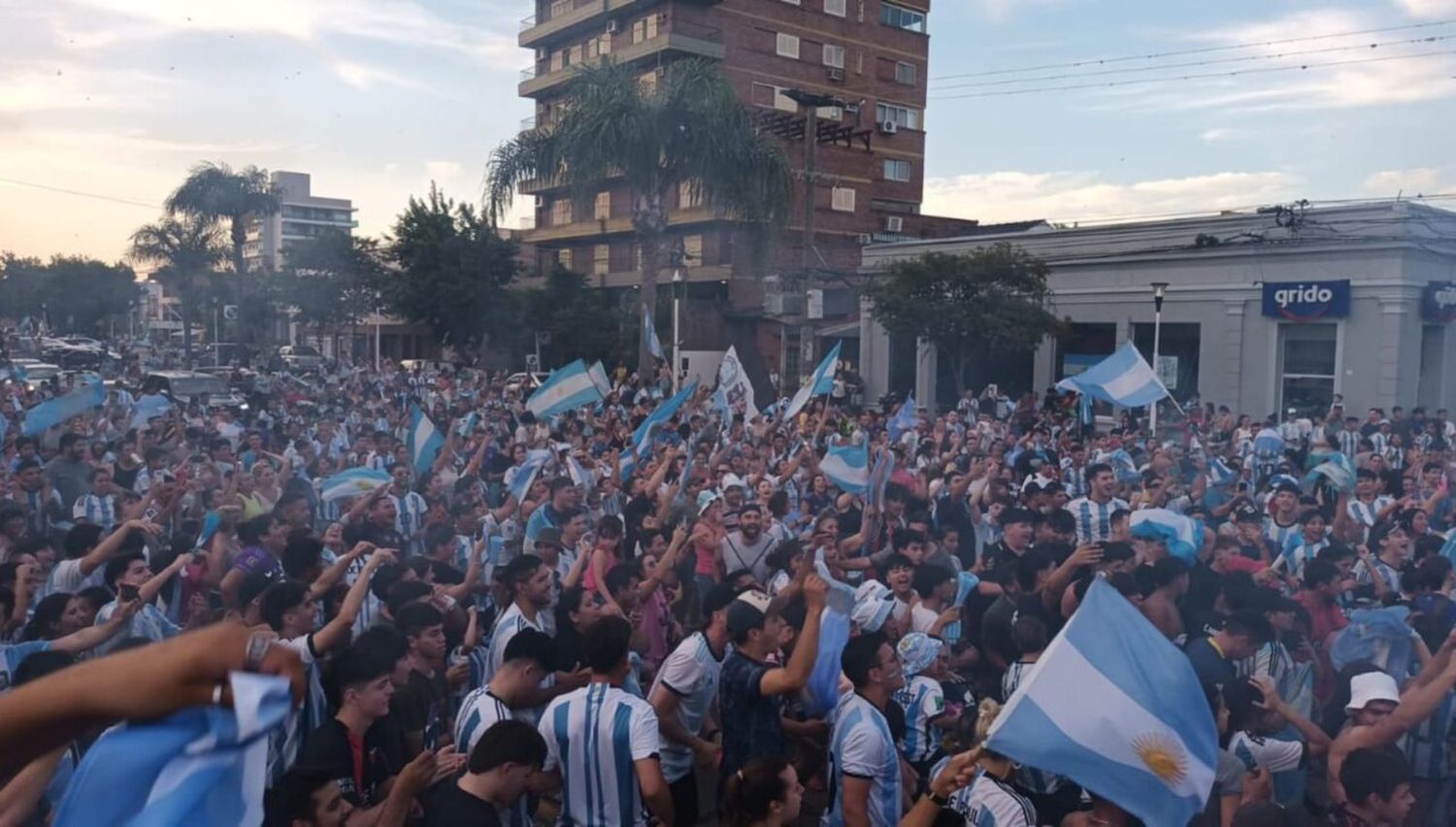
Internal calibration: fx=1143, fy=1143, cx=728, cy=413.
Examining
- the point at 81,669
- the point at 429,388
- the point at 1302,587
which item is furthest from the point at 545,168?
the point at 81,669

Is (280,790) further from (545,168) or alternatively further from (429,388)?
(429,388)

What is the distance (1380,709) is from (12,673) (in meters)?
5.60

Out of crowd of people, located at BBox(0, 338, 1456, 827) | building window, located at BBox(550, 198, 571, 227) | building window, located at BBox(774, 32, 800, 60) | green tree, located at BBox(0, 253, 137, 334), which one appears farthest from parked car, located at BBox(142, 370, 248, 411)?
green tree, located at BBox(0, 253, 137, 334)

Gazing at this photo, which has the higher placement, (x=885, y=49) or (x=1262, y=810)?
(x=885, y=49)

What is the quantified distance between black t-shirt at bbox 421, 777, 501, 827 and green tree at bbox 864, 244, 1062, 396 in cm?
2623

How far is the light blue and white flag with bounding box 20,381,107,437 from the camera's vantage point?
1174cm

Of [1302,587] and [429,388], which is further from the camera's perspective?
[429,388]

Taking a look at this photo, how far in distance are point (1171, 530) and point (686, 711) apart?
4.30m

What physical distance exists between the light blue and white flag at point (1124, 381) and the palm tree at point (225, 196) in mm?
30219

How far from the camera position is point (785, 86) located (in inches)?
1847

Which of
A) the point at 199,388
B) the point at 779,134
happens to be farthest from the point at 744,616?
the point at 779,134

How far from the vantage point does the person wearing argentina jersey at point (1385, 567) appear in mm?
7259

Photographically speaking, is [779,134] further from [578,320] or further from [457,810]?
[457,810]

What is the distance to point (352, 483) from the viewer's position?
931cm
